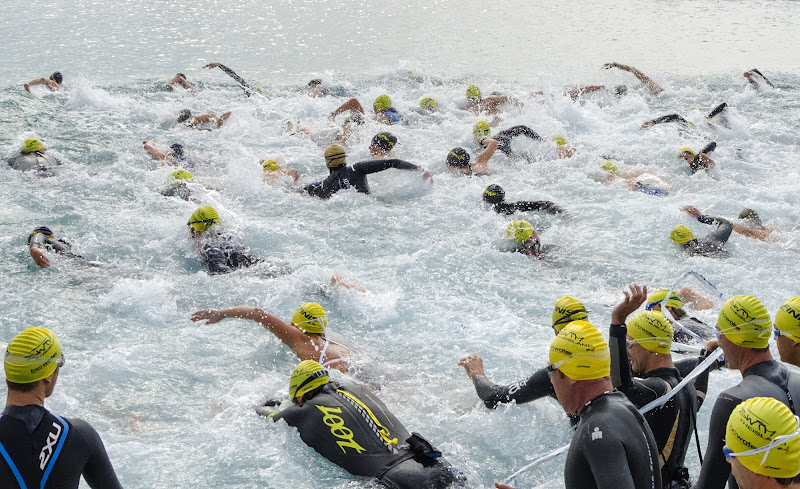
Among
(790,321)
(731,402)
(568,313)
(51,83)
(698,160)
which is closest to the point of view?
(731,402)

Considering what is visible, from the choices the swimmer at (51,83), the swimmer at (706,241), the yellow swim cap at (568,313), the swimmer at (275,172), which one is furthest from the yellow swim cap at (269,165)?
the yellow swim cap at (568,313)

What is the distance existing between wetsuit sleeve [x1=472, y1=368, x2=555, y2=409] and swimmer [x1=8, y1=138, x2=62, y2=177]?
9.31 meters

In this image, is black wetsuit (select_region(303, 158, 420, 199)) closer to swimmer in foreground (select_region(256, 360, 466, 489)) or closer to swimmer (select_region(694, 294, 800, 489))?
swimmer in foreground (select_region(256, 360, 466, 489))

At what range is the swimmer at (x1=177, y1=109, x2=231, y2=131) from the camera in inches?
547

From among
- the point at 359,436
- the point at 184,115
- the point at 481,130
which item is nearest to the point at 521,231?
the point at 359,436

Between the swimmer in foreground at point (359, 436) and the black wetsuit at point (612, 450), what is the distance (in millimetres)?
1492

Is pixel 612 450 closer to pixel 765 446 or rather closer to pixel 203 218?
pixel 765 446

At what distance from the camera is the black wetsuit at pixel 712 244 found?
8625mm

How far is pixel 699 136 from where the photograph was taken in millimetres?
13328

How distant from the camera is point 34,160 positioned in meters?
11.2

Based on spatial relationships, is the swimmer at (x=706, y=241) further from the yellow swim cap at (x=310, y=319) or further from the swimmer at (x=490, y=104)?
the swimmer at (x=490, y=104)

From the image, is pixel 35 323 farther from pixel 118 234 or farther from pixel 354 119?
pixel 354 119

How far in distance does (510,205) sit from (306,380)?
5.52 metres

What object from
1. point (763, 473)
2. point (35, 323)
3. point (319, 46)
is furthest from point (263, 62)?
point (763, 473)
